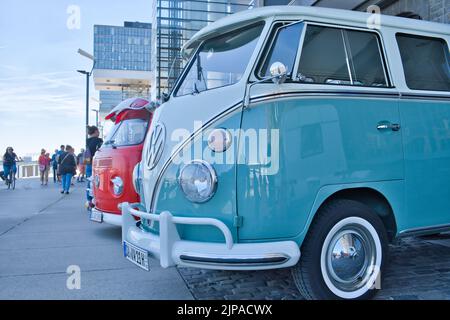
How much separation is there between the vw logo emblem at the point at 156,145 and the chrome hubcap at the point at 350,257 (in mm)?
1587

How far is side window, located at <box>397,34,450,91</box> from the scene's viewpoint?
3.65 metres

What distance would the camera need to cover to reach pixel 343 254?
3201 mm

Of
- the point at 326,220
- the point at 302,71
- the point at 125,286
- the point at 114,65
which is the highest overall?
the point at 114,65

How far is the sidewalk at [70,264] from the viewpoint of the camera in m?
3.71

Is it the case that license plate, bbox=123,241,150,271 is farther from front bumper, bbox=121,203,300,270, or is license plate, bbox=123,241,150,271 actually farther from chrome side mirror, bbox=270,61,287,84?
chrome side mirror, bbox=270,61,287,84

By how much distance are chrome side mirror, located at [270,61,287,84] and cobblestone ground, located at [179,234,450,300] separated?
1.90 metres

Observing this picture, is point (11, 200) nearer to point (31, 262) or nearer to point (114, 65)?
point (31, 262)

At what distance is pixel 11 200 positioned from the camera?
1152cm

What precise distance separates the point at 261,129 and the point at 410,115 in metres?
1.48

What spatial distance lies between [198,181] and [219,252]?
1.78 ft

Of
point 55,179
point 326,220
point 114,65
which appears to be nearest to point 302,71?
point 326,220

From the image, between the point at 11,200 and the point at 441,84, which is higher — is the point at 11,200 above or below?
below

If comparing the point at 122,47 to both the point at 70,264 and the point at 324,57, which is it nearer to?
the point at 70,264

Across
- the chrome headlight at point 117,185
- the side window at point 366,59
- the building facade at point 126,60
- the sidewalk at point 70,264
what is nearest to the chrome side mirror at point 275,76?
the side window at point 366,59
